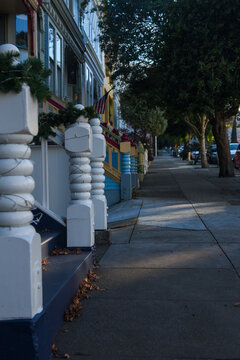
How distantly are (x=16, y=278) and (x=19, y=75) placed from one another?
4.38ft

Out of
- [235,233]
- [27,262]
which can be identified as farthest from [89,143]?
[235,233]

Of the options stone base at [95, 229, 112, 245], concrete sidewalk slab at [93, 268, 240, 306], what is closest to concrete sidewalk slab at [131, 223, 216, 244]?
stone base at [95, 229, 112, 245]

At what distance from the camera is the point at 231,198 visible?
41.3 feet

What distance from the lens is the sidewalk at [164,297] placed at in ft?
10.5

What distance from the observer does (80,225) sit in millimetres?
5109

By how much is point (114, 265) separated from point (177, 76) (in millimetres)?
9887

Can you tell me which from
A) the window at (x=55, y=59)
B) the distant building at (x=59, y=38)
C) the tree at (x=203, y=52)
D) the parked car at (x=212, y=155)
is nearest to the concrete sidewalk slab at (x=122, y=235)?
the distant building at (x=59, y=38)

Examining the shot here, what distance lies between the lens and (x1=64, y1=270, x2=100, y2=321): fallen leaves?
12.4 feet

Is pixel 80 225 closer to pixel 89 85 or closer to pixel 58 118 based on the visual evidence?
pixel 58 118

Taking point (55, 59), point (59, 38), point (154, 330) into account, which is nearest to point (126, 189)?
point (55, 59)

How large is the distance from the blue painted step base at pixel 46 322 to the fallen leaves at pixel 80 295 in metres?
0.06

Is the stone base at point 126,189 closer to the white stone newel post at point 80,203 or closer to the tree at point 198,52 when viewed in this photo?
the tree at point 198,52

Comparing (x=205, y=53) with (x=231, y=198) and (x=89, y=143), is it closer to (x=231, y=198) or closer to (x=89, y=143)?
(x=231, y=198)

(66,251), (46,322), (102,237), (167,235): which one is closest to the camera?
(46,322)
